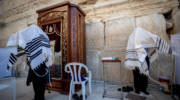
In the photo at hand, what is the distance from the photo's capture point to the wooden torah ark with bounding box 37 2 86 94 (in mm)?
2123

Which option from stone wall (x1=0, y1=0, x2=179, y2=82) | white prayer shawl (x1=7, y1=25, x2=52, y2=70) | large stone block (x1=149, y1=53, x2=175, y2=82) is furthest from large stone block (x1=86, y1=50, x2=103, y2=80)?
white prayer shawl (x1=7, y1=25, x2=52, y2=70)

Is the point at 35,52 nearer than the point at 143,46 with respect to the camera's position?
Yes

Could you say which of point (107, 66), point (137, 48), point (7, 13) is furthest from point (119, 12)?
point (7, 13)

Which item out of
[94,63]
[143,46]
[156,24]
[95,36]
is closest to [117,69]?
[94,63]

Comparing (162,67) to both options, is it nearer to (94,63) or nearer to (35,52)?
(94,63)

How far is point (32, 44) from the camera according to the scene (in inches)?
55.4

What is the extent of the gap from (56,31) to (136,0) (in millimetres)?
2695

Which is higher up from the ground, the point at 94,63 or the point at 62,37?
the point at 62,37

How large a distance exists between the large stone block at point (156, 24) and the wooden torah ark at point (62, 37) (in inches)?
83.3

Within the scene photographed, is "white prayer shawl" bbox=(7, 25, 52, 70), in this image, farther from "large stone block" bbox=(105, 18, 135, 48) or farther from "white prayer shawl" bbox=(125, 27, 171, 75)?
"large stone block" bbox=(105, 18, 135, 48)

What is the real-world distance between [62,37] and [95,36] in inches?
48.7

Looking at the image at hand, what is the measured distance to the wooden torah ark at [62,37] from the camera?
6.97 feet

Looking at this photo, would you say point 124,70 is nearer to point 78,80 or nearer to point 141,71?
point 141,71

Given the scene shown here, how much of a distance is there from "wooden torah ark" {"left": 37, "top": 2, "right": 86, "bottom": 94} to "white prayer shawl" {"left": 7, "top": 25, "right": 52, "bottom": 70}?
72 cm
